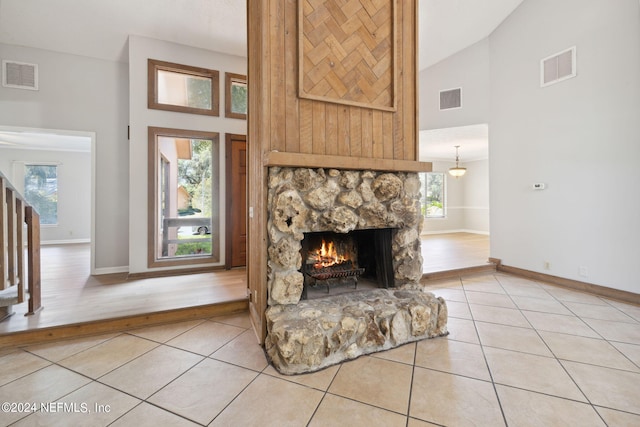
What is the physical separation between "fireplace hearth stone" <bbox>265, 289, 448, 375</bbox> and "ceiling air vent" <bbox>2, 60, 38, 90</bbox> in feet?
16.0

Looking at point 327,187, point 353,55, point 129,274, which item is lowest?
point 129,274

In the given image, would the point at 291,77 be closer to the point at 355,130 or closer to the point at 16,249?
the point at 355,130

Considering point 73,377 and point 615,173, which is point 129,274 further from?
point 615,173

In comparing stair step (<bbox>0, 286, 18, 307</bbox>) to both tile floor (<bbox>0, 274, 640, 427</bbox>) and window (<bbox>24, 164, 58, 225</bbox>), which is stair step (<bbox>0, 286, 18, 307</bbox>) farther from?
window (<bbox>24, 164, 58, 225</bbox>)

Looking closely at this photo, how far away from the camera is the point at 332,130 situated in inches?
91.4

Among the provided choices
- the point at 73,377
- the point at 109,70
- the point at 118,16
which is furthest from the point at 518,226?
the point at 109,70

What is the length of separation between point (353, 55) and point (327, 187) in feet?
3.97

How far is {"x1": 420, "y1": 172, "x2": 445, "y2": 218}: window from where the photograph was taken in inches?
371

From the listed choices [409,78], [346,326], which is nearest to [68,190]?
[346,326]

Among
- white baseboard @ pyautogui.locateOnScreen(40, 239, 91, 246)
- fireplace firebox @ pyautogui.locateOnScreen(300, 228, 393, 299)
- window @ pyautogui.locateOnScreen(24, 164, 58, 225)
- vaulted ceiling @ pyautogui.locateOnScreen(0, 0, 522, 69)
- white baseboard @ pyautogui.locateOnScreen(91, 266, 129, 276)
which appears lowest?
white baseboard @ pyautogui.locateOnScreen(91, 266, 129, 276)

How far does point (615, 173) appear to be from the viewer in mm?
3209

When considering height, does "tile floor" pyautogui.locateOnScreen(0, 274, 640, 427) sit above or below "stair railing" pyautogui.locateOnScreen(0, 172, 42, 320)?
below

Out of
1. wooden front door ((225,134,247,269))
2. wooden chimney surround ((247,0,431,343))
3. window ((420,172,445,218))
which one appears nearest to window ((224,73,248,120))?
wooden front door ((225,134,247,269))

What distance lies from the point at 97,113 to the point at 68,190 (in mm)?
4979
